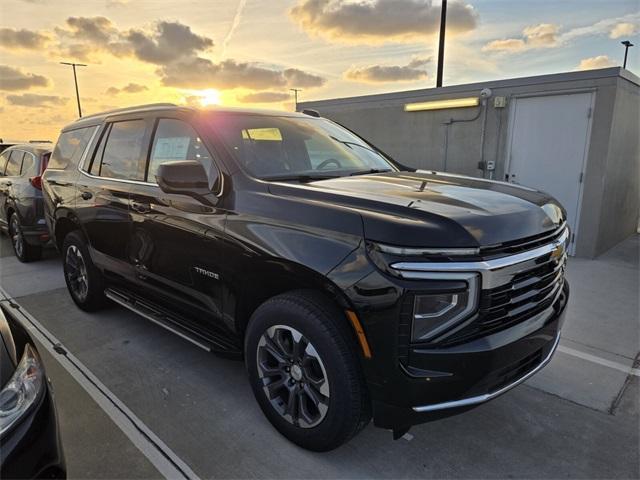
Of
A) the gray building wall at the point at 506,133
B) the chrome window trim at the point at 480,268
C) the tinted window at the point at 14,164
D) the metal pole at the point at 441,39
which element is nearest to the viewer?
the chrome window trim at the point at 480,268

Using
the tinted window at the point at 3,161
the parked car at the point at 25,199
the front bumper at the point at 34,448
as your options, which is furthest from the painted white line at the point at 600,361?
the tinted window at the point at 3,161

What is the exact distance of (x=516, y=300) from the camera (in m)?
2.08

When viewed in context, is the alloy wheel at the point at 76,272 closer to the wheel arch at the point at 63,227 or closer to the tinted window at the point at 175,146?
the wheel arch at the point at 63,227

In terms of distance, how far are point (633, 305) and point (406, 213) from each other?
13.2ft

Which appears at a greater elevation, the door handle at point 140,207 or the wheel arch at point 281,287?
the door handle at point 140,207

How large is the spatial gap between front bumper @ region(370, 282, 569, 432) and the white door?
5.83 m

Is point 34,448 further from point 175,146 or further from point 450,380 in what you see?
point 175,146

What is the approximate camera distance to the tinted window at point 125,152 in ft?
11.5

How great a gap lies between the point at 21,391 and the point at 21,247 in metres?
5.70

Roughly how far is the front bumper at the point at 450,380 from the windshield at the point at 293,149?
1390mm

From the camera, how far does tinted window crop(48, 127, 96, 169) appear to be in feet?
14.3

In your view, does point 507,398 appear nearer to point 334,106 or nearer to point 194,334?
point 194,334

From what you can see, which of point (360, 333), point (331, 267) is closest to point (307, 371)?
point (360, 333)

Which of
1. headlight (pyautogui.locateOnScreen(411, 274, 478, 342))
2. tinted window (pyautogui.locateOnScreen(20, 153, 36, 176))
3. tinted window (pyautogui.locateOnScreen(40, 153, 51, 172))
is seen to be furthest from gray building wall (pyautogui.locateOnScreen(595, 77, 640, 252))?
tinted window (pyautogui.locateOnScreen(20, 153, 36, 176))
